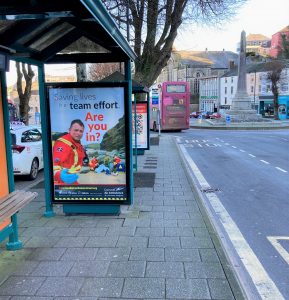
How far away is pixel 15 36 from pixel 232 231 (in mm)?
3985

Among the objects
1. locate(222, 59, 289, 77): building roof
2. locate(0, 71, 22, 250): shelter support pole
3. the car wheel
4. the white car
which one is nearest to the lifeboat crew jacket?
locate(0, 71, 22, 250): shelter support pole

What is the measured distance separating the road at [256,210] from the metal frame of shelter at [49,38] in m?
1.95

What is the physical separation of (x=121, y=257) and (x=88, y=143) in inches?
85.7

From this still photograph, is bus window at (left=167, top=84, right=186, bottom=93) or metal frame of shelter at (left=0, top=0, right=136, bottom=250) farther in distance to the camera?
bus window at (left=167, top=84, right=186, bottom=93)

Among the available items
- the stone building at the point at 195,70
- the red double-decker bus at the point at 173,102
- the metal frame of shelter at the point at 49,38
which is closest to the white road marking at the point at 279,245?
the metal frame of shelter at the point at 49,38

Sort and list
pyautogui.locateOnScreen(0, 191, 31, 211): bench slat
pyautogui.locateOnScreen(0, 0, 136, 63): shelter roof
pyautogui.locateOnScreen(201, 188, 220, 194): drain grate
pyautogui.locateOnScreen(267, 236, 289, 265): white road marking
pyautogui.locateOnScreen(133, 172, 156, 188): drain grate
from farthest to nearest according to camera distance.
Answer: pyautogui.locateOnScreen(133, 172, 156, 188): drain grate
pyautogui.locateOnScreen(201, 188, 220, 194): drain grate
pyautogui.locateOnScreen(267, 236, 289, 265): white road marking
pyautogui.locateOnScreen(0, 191, 31, 211): bench slat
pyautogui.locateOnScreen(0, 0, 136, 63): shelter roof

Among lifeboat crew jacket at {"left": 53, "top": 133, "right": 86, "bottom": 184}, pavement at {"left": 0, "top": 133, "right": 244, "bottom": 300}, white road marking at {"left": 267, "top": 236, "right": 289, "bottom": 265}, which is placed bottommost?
white road marking at {"left": 267, "top": 236, "right": 289, "bottom": 265}

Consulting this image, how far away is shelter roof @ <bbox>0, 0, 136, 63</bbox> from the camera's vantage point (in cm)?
313

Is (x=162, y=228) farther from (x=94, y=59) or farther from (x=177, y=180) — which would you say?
(x=177, y=180)

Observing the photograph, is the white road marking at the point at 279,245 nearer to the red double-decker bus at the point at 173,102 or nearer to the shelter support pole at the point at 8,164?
the shelter support pole at the point at 8,164

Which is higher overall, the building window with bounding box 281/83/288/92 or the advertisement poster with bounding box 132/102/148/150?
the building window with bounding box 281/83/288/92

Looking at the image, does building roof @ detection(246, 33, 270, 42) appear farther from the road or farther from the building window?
the road

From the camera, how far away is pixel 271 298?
351 centimetres

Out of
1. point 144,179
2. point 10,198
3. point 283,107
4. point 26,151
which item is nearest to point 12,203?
point 10,198
